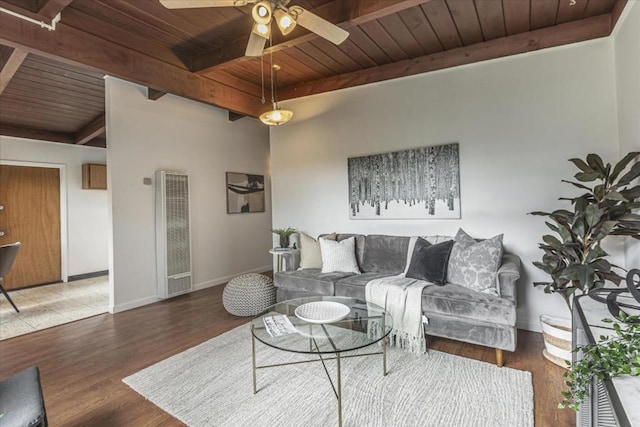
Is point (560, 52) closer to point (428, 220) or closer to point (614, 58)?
point (614, 58)

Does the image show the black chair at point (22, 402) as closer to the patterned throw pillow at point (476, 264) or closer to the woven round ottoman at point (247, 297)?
the woven round ottoman at point (247, 297)

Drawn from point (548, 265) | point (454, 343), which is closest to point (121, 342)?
point (454, 343)

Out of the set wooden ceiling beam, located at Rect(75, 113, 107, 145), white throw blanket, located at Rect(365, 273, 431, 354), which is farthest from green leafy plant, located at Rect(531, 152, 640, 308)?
wooden ceiling beam, located at Rect(75, 113, 107, 145)

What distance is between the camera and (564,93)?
114 inches

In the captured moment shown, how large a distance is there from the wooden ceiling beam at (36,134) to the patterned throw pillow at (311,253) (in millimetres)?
5071

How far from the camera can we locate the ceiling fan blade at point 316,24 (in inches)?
79.4

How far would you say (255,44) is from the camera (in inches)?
91.7

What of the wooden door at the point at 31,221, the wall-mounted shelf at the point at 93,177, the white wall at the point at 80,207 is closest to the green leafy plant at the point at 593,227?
the wall-mounted shelf at the point at 93,177

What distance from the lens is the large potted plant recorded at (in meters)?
2.09

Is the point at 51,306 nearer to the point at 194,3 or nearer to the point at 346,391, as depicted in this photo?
the point at 346,391

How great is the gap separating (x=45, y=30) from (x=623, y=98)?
4856 mm

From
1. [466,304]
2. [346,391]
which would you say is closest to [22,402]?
[346,391]

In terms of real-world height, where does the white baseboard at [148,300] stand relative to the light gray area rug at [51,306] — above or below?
above

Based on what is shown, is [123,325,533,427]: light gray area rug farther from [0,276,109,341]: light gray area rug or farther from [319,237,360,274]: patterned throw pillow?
[0,276,109,341]: light gray area rug
